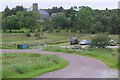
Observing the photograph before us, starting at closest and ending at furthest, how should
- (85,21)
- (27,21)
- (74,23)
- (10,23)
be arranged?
(10,23)
(85,21)
(27,21)
(74,23)

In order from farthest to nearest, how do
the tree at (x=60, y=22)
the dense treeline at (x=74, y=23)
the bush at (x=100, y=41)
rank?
the tree at (x=60, y=22)
the dense treeline at (x=74, y=23)
the bush at (x=100, y=41)

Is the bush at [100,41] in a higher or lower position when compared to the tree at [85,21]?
lower

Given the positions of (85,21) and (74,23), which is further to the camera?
(74,23)

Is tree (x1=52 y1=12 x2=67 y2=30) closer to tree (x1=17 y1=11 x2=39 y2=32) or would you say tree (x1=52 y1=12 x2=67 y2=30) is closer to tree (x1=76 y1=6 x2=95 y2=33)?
tree (x1=76 y1=6 x2=95 y2=33)

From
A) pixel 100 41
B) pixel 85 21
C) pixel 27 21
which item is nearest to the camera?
pixel 100 41

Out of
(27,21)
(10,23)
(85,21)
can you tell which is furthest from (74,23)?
(10,23)

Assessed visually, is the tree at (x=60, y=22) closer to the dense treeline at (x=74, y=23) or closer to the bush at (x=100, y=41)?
the dense treeline at (x=74, y=23)

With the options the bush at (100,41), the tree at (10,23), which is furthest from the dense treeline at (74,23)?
the bush at (100,41)

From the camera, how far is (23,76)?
1819 cm

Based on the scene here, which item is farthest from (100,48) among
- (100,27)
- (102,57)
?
(100,27)

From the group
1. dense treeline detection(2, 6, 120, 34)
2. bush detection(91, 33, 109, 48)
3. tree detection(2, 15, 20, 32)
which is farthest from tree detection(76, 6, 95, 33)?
bush detection(91, 33, 109, 48)

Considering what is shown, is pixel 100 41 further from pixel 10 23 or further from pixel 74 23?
pixel 74 23

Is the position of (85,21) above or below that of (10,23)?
above

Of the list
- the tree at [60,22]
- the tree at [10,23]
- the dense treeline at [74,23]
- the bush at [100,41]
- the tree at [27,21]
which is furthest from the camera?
the tree at [60,22]
